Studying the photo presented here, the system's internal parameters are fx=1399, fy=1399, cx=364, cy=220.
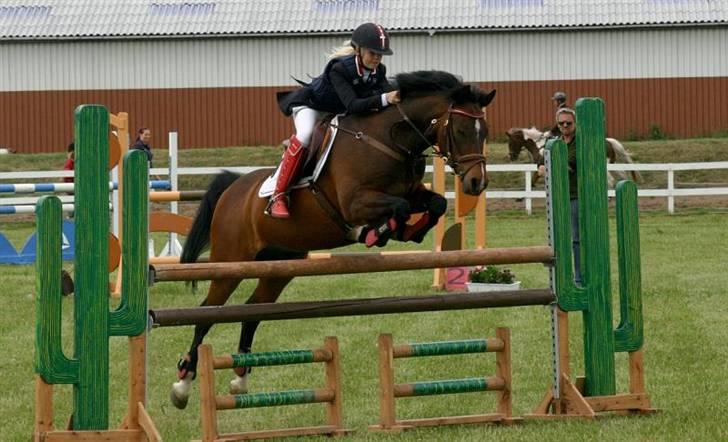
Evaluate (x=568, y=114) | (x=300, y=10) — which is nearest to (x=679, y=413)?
(x=568, y=114)

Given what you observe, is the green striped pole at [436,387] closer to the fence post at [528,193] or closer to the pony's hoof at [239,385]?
the pony's hoof at [239,385]

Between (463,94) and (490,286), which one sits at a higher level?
(463,94)

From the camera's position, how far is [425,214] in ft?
23.9

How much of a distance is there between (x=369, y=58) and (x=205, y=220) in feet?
6.03

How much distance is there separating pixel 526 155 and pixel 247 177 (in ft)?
64.8

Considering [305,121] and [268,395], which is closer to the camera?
[268,395]

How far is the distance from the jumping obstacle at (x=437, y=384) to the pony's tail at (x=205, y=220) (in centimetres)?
227

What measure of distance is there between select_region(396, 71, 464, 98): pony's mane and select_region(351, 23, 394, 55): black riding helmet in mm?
192

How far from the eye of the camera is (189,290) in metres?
13.6

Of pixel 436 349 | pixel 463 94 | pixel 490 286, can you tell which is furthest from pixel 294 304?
pixel 490 286

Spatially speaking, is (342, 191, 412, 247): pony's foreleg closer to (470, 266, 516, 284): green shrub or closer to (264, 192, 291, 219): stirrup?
(264, 192, 291, 219): stirrup

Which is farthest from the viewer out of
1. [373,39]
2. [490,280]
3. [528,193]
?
[528,193]

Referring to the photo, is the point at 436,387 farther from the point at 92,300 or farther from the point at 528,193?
the point at 528,193

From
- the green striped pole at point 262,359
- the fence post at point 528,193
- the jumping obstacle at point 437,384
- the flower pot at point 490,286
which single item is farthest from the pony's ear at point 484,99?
the fence post at point 528,193
